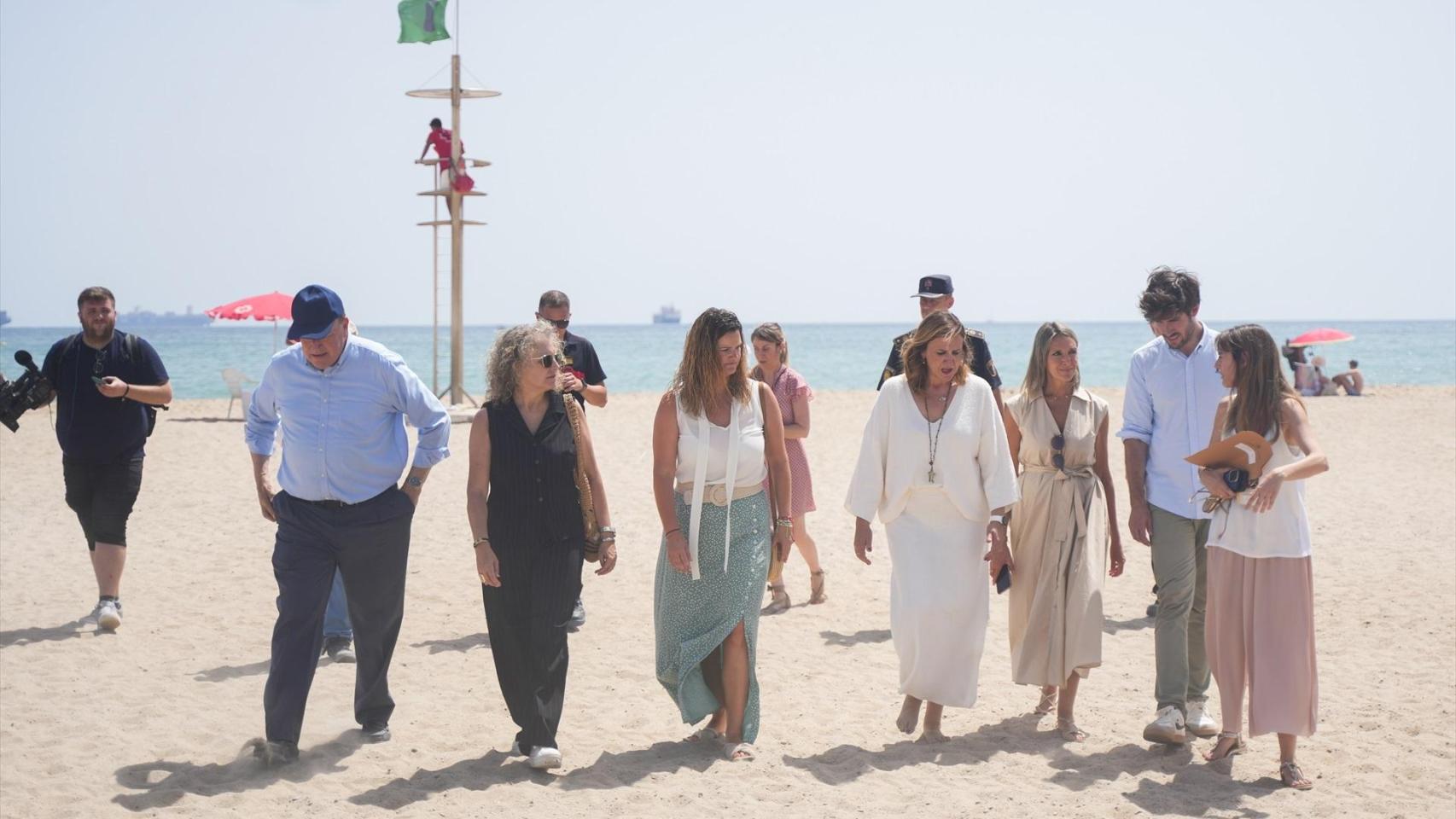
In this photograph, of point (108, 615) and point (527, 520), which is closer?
point (527, 520)

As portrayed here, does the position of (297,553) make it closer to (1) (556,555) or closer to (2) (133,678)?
(1) (556,555)

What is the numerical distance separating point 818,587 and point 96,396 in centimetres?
477

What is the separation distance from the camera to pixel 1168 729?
5613 mm

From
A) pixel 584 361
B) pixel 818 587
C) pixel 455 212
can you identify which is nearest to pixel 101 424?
pixel 584 361

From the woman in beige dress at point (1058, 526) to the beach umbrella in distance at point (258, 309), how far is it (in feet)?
62.3

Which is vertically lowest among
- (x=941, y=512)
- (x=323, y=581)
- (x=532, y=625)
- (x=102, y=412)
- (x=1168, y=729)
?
(x=1168, y=729)

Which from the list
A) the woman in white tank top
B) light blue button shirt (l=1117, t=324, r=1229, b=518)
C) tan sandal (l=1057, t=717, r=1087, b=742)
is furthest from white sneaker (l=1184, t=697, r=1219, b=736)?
the woman in white tank top

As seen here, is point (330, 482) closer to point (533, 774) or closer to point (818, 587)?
point (533, 774)

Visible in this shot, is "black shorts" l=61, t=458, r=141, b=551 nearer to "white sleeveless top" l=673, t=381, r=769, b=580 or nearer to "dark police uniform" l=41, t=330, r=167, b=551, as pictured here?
"dark police uniform" l=41, t=330, r=167, b=551

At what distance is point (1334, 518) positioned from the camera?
493 inches

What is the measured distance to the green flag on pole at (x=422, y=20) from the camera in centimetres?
2280

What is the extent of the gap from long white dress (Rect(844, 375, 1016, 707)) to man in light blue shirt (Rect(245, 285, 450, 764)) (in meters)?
1.96

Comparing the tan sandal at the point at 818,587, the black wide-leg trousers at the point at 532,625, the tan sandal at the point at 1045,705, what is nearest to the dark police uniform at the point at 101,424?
the black wide-leg trousers at the point at 532,625

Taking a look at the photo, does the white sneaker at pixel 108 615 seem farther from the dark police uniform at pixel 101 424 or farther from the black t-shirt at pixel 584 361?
the black t-shirt at pixel 584 361
